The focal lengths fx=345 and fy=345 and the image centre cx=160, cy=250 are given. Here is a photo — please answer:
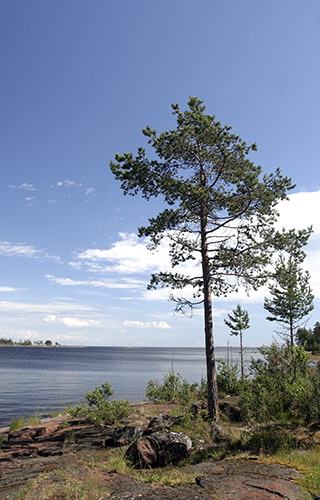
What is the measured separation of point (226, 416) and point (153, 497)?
8802mm

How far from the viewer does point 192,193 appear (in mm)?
14273

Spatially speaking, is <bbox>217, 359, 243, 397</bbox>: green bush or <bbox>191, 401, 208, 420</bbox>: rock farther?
<bbox>217, 359, 243, 397</bbox>: green bush

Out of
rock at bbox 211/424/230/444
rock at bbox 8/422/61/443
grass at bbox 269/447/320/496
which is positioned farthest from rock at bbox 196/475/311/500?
rock at bbox 8/422/61/443

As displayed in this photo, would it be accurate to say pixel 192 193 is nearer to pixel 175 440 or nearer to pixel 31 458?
pixel 175 440

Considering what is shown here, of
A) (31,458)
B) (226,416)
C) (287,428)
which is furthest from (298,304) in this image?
(31,458)

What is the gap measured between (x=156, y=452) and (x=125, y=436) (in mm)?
2844

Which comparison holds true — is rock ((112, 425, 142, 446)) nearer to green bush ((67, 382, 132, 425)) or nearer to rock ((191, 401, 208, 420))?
rock ((191, 401, 208, 420))

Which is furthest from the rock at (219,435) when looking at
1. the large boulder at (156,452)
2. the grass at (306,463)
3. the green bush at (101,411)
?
the green bush at (101,411)

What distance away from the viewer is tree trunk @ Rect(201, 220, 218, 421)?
546 inches

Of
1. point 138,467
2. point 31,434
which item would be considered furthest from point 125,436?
point 31,434

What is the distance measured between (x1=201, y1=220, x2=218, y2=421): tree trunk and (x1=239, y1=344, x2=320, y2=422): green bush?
4.26ft

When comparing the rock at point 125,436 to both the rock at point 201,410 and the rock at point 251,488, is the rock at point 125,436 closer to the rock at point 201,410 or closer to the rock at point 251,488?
the rock at point 201,410

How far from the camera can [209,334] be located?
1456 cm

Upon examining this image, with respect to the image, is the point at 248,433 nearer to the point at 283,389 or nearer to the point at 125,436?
the point at 283,389
